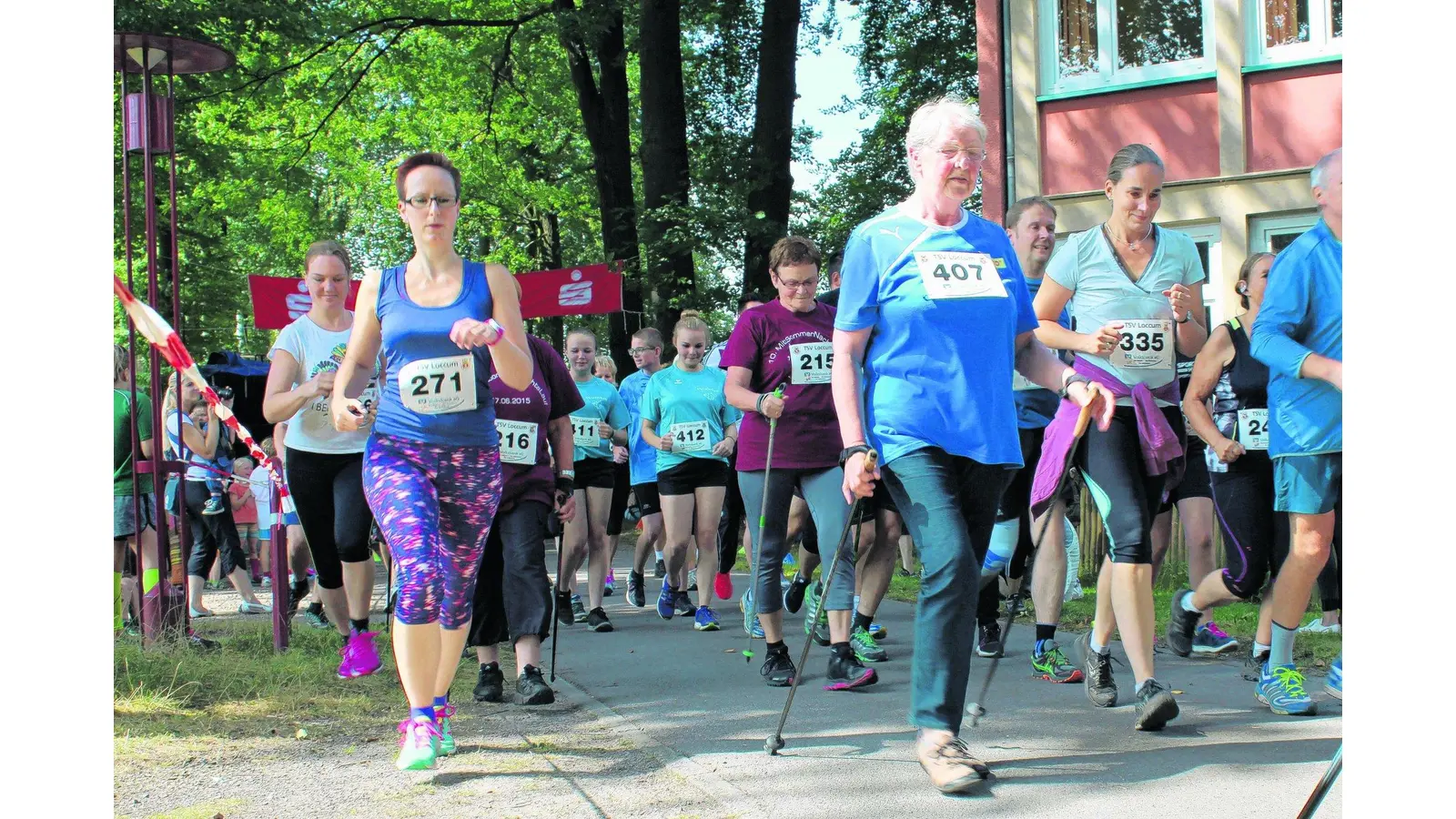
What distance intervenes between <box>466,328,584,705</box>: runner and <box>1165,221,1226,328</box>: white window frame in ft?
30.4

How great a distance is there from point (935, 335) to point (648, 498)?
625 centimetres

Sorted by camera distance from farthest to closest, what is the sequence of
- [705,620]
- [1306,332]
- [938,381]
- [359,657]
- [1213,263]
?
[1213,263] < [705,620] < [359,657] < [1306,332] < [938,381]

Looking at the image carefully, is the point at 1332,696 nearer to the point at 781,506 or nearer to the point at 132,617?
the point at 781,506

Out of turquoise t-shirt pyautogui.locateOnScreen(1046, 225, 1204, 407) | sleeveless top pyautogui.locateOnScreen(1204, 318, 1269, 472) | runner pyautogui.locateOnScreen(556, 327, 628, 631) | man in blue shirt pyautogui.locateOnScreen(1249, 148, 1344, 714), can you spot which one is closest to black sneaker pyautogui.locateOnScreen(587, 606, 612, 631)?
runner pyautogui.locateOnScreen(556, 327, 628, 631)

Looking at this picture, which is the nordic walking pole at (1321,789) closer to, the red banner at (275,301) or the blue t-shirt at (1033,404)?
the blue t-shirt at (1033,404)

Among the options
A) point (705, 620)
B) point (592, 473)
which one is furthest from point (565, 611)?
point (705, 620)

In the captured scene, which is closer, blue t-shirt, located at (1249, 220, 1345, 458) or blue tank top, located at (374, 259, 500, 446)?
blue tank top, located at (374, 259, 500, 446)

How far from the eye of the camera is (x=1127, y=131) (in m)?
15.1

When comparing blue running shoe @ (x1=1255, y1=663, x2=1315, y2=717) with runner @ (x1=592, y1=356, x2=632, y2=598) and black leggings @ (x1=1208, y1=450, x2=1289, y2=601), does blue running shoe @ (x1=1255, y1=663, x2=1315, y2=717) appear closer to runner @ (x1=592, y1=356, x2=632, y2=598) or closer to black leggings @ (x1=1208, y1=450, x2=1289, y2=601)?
black leggings @ (x1=1208, y1=450, x2=1289, y2=601)

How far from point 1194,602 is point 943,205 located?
2935 mm

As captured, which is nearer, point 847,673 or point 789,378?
point 847,673

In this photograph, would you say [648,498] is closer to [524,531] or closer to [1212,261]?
[524,531]

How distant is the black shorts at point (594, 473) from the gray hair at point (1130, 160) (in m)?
4.94

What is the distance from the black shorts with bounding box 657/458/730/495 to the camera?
31.2 ft
